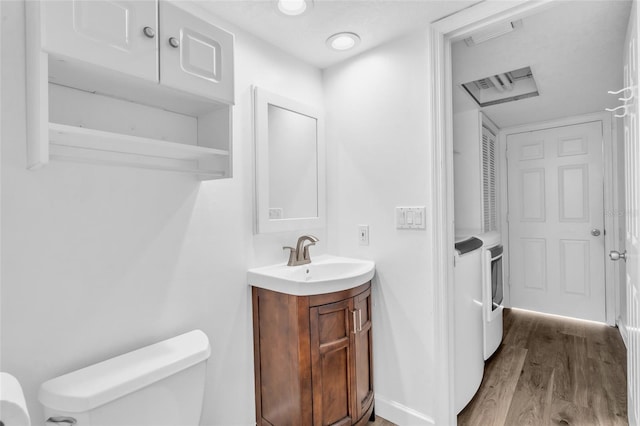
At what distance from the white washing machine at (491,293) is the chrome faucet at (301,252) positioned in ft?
4.14

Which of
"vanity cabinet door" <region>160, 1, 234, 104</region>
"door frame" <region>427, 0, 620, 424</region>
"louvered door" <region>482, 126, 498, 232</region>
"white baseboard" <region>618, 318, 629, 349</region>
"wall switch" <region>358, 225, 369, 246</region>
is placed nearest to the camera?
"vanity cabinet door" <region>160, 1, 234, 104</region>

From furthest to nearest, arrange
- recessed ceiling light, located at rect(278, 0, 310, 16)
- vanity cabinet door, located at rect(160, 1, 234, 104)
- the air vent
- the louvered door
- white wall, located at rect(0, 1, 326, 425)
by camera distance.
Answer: the louvered door < the air vent < recessed ceiling light, located at rect(278, 0, 310, 16) < vanity cabinet door, located at rect(160, 1, 234, 104) < white wall, located at rect(0, 1, 326, 425)

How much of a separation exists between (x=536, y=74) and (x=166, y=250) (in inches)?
105

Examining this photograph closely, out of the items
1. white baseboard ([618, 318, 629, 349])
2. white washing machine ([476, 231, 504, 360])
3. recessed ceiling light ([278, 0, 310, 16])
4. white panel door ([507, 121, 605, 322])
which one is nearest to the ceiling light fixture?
recessed ceiling light ([278, 0, 310, 16])

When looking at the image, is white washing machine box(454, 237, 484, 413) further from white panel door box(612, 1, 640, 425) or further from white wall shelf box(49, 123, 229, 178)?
white wall shelf box(49, 123, 229, 178)

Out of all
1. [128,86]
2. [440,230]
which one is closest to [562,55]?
[440,230]

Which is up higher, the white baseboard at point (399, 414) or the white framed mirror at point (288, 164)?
the white framed mirror at point (288, 164)

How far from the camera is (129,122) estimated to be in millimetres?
1334

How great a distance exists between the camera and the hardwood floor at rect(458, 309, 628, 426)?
6.34 feet

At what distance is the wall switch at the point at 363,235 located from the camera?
2014mm

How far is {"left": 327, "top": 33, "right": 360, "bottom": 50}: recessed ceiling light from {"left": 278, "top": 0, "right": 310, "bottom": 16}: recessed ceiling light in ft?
0.91

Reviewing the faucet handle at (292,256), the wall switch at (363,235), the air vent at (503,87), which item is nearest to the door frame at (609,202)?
→ the air vent at (503,87)

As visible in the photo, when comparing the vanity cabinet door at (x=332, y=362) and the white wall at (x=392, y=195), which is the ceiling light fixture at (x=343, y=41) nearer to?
the white wall at (x=392, y=195)

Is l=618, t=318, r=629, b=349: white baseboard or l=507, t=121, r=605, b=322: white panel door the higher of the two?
l=507, t=121, r=605, b=322: white panel door
